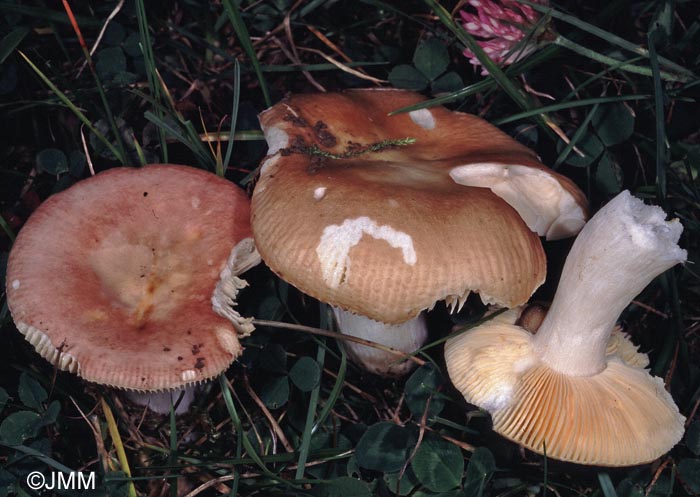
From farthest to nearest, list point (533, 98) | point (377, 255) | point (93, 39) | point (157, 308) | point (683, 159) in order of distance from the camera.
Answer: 1. point (93, 39)
2. point (533, 98)
3. point (683, 159)
4. point (157, 308)
5. point (377, 255)

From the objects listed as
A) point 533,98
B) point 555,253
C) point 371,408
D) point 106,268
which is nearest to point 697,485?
point 555,253

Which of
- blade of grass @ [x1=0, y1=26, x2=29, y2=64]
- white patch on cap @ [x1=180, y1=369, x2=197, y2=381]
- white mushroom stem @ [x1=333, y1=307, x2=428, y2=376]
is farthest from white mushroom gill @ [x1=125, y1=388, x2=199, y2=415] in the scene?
blade of grass @ [x1=0, y1=26, x2=29, y2=64]

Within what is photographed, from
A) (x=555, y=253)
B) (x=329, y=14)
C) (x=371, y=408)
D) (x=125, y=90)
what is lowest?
(x=371, y=408)

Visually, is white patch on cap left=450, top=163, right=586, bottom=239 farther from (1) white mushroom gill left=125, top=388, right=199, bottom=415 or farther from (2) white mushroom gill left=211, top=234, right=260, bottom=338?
(1) white mushroom gill left=125, top=388, right=199, bottom=415

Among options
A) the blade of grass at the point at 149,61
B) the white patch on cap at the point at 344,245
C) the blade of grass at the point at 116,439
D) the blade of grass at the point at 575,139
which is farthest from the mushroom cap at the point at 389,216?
the blade of grass at the point at 116,439

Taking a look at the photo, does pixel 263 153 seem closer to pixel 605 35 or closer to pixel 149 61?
pixel 149 61

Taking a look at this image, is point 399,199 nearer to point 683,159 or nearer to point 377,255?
point 377,255

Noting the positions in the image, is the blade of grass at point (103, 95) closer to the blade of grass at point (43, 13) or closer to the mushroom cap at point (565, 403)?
the blade of grass at point (43, 13)
